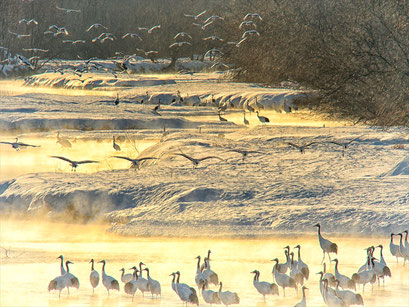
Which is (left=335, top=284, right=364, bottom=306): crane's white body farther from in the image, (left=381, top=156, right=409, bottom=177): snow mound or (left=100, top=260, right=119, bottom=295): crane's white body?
(left=381, top=156, right=409, bottom=177): snow mound

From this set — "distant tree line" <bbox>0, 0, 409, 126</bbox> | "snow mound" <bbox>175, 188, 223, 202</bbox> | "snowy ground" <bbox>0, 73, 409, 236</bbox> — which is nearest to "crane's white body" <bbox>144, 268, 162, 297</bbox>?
"snowy ground" <bbox>0, 73, 409, 236</bbox>

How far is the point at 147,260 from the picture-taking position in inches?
342

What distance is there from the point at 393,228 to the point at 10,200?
5826mm

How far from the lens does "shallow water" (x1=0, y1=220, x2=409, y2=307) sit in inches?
283

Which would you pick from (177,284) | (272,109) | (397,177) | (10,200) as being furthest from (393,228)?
(272,109)

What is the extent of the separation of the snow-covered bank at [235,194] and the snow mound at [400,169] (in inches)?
10.0

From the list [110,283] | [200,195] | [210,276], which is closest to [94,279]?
[110,283]

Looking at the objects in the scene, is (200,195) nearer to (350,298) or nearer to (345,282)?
(345,282)

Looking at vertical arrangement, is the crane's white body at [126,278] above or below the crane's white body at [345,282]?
above

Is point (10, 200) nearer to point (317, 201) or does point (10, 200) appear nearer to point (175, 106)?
point (317, 201)

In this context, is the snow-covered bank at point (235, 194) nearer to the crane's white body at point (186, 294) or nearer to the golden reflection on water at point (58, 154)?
the golden reflection on water at point (58, 154)

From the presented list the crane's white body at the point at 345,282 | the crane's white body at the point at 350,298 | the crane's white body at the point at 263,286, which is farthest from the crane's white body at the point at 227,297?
the crane's white body at the point at 345,282

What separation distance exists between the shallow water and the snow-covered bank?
36cm

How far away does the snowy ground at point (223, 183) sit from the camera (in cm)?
1015
